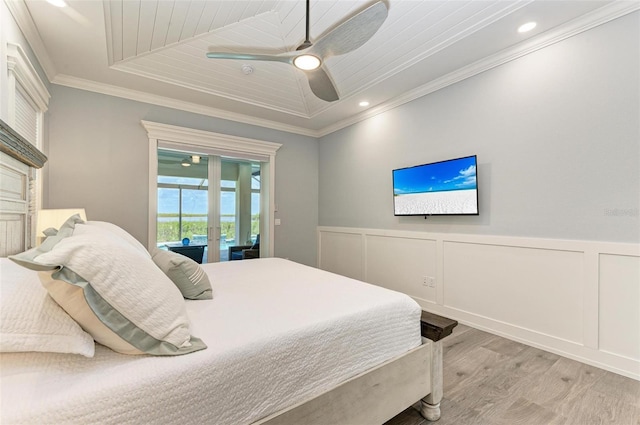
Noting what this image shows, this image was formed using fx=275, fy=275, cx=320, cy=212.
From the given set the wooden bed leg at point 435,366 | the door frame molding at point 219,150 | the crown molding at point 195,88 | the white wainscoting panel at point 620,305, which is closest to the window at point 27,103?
the crown molding at point 195,88

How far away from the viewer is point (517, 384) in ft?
6.06

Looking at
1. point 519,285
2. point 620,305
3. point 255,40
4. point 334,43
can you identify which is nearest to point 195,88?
point 255,40

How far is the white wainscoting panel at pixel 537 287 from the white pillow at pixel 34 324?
117 inches

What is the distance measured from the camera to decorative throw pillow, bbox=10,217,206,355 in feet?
2.67

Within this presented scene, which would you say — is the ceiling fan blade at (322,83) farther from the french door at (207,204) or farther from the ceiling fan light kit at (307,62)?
the french door at (207,204)

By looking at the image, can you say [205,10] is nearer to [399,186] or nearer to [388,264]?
[399,186]

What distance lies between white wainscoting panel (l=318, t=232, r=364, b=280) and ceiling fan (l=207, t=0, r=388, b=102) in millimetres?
2579

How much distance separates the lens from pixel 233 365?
0.97 metres

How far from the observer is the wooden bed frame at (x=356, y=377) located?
1147mm

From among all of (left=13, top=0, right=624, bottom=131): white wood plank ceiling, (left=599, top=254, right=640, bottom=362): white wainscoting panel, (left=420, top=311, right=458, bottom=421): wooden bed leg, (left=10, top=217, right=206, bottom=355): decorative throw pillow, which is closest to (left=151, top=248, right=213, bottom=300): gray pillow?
(left=10, top=217, right=206, bottom=355): decorative throw pillow

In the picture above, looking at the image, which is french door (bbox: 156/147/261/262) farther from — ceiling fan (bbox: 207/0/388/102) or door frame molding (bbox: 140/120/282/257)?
ceiling fan (bbox: 207/0/388/102)

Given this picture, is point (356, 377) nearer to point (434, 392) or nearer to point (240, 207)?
point (434, 392)

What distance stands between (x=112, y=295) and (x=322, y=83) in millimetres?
2036

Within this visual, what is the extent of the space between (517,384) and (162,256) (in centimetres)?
247
